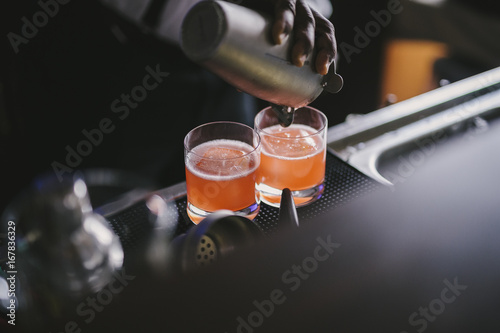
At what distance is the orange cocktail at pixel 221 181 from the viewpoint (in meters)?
0.90

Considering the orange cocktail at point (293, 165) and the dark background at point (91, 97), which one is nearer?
the orange cocktail at point (293, 165)

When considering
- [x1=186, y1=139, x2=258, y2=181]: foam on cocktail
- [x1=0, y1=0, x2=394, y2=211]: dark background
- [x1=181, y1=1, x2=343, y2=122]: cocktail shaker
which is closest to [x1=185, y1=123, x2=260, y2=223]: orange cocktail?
[x1=186, y1=139, x2=258, y2=181]: foam on cocktail

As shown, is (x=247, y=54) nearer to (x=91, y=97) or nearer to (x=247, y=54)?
(x=247, y=54)

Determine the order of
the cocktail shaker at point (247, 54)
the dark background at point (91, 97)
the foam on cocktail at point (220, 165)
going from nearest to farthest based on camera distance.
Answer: the cocktail shaker at point (247, 54), the foam on cocktail at point (220, 165), the dark background at point (91, 97)

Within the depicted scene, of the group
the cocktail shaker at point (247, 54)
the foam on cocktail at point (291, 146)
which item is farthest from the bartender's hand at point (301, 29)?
the foam on cocktail at point (291, 146)

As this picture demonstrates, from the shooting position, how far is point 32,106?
189 centimetres

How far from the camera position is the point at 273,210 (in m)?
1.01

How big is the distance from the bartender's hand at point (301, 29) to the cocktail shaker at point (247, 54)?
0.05ft

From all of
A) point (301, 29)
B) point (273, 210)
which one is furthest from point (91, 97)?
point (301, 29)

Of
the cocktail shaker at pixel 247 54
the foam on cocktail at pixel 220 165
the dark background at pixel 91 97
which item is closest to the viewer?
the cocktail shaker at pixel 247 54

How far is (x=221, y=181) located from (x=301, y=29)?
30cm

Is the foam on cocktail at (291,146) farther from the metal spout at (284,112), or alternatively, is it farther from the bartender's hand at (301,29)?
the bartender's hand at (301,29)

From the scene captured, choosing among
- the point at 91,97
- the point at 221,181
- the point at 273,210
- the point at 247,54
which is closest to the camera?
the point at 247,54

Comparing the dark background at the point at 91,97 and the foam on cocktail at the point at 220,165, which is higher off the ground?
the foam on cocktail at the point at 220,165
